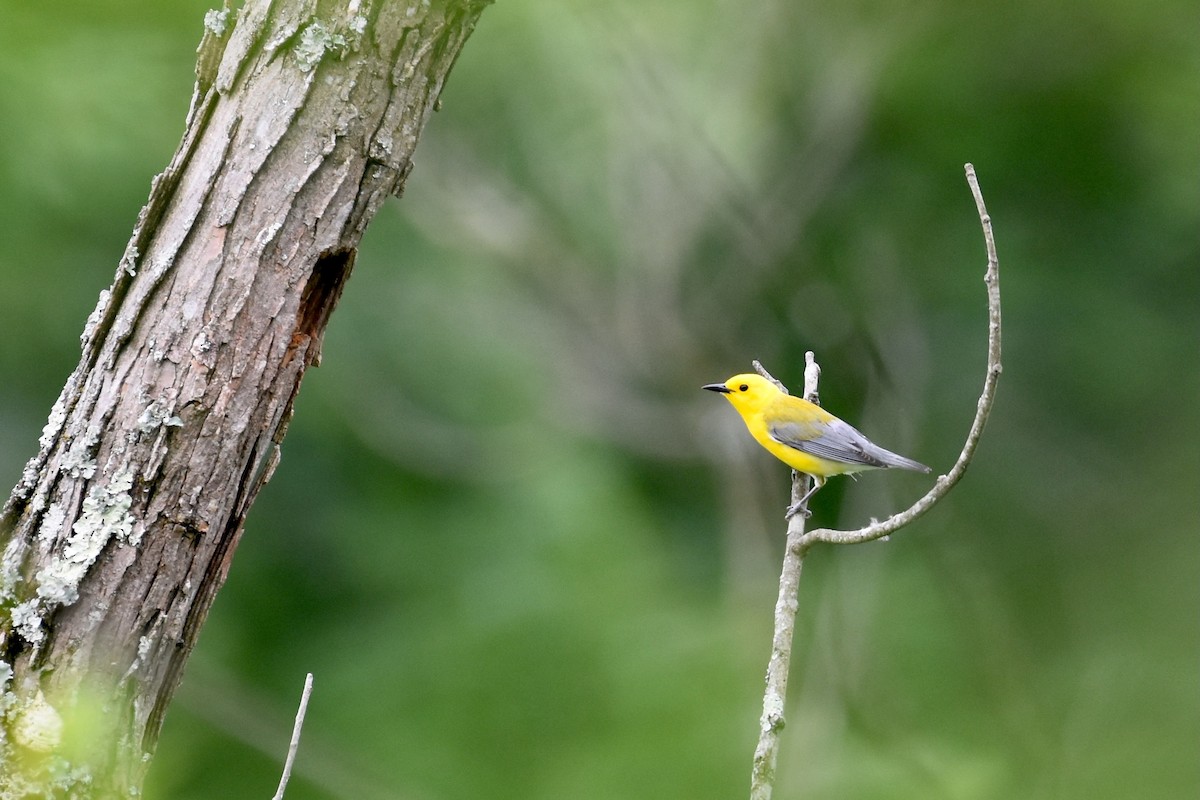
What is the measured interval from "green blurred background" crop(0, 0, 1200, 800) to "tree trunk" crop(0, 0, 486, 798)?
2.25 m

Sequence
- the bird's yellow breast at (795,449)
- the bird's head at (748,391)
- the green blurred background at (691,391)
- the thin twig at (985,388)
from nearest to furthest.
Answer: the thin twig at (985,388), the bird's yellow breast at (795,449), the bird's head at (748,391), the green blurred background at (691,391)

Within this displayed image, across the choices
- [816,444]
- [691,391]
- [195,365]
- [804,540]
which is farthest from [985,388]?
[691,391]

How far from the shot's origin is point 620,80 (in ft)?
23.3

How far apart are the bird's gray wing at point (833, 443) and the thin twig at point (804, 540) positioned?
1.22m

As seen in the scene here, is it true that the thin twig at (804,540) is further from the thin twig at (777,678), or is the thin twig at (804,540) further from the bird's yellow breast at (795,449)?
the bird's yellow breast at (795,449)

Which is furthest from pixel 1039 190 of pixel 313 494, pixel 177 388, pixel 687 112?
pixel 177 388

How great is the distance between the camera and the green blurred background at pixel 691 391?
4.77 m

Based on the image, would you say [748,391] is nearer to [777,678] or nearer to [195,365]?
[777,678]

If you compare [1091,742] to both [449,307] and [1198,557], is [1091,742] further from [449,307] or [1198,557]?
[449,307]

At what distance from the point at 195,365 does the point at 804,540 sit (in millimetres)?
1284

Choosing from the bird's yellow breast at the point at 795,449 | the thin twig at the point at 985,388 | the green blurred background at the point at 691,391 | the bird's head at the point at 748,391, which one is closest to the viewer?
the thin twig at the point at 985,388

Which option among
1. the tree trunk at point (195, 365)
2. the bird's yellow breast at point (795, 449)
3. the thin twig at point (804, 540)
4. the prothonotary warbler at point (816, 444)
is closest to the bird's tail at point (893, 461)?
the prothonotary warbler at point (816, 444)

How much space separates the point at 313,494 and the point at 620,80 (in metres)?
3.34

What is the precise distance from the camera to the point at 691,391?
779 centimetres
